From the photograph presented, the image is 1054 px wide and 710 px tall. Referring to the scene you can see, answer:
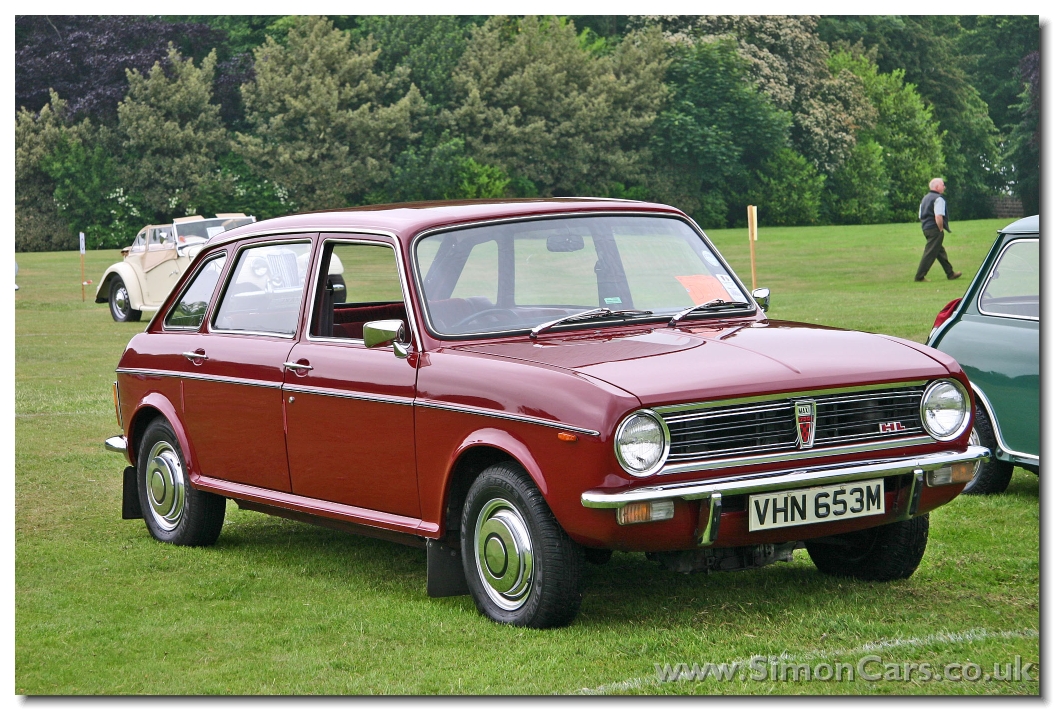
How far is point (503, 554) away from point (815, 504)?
49.6 inches

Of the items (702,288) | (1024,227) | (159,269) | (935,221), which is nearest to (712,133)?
(935,221)

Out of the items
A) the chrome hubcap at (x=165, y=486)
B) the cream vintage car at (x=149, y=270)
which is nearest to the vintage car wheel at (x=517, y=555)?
the chrome hubcap at (x=165, y=486)

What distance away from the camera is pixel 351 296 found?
27.0 ft

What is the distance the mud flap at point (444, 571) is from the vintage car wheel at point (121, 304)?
21.5 metres

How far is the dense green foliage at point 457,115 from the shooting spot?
1816 inches

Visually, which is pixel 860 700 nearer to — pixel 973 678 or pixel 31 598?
pixel 973 678

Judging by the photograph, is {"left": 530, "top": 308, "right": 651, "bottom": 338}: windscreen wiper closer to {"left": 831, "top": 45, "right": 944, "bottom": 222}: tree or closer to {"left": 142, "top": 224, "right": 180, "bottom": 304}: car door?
{"left": 142, "top": 224, "right": 180, "bottom": 304}: car door

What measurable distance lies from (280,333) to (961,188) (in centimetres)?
2921

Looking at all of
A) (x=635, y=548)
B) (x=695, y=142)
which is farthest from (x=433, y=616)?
(x=695, y=142)

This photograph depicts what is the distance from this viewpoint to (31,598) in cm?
674

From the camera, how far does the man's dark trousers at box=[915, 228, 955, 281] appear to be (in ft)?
92.0

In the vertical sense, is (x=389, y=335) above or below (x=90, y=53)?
below

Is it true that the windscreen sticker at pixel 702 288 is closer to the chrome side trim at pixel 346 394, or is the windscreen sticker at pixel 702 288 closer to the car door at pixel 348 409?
the car door at pixel 348 409

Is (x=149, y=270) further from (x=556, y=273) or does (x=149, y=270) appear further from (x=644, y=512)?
(x=644, y=512)
